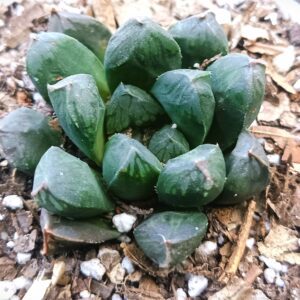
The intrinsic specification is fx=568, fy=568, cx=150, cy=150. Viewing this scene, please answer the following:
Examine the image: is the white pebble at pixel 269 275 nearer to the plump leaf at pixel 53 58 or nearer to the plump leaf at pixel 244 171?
the plump leaf at pixel 244 171

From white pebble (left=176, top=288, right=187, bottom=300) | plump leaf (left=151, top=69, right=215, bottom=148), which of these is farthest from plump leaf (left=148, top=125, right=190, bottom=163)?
white pebble (left=176, top=288, right=187, bottom=300)

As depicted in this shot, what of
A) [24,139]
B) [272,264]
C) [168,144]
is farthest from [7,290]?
[272,264]

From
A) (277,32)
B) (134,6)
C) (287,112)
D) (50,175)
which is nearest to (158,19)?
(134,6)

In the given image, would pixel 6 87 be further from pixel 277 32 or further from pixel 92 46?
pixel 277 32

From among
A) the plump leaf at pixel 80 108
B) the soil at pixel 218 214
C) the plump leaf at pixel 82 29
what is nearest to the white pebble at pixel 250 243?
the soil at pixel 218 214

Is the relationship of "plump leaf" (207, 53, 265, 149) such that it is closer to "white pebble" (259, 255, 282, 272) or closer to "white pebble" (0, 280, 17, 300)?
"white pebble" (259, 255, 282, 272)

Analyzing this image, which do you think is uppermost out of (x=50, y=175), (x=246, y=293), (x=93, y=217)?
(x=50, y=175)

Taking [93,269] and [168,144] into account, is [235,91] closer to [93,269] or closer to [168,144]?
[168,144]
